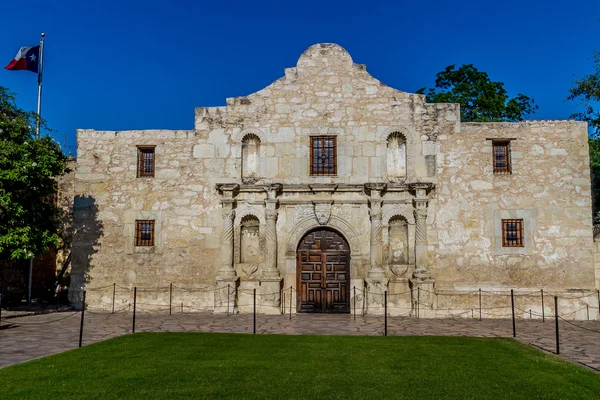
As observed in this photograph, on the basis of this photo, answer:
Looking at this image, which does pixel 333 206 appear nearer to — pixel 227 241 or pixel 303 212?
pixel 303 212

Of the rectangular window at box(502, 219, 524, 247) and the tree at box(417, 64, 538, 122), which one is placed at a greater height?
the tree at box(417, 64, 538, 122)

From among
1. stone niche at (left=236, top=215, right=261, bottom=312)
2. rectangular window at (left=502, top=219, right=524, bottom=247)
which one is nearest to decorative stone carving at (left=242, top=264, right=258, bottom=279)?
stone niche at (left=236, top=215, right=261, bottom=312)

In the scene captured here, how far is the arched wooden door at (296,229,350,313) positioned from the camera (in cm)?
1712

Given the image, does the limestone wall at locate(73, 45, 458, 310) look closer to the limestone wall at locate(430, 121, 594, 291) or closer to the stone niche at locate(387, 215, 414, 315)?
the stone niche at locate(387, 215, 414, 315)

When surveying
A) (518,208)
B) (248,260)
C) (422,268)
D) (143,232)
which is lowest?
(422,268)

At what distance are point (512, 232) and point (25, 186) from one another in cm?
1430

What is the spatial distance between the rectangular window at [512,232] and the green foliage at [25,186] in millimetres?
13236

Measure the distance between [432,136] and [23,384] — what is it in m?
13.5

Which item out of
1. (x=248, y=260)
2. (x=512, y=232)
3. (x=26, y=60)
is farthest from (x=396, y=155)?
(x=26, y=60)

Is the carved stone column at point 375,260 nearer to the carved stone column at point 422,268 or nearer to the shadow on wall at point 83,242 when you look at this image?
the carved stone column at point 422,268

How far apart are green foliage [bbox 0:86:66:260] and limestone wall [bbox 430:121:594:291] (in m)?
11.4

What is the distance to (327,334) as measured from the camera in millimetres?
12328

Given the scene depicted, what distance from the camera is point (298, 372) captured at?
8.21 metres

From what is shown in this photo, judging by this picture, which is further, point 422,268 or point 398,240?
point 398,240
